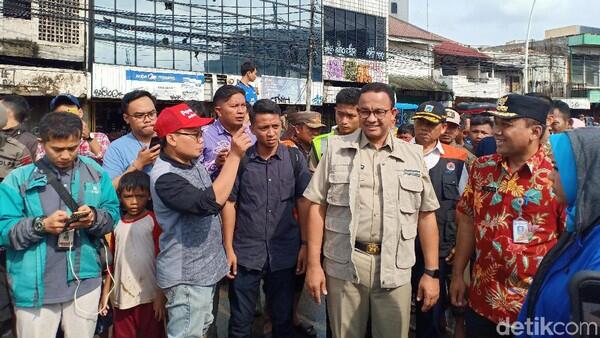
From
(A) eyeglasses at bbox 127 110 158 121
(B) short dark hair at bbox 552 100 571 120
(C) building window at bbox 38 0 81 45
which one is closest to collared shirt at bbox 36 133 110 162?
(A) eyeglasses at bbox 127 110 158 121

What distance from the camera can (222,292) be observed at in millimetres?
5035

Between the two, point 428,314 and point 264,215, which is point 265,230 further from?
point 428,314

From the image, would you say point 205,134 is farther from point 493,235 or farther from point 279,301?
point 493,235

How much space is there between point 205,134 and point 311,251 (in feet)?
4.70

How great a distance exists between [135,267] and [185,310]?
0.55 meters

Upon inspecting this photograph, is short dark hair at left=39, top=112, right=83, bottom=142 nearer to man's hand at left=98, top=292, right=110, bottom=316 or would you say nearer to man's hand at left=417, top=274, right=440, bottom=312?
man's hand at left=98, top=292, right=110, bottom=316

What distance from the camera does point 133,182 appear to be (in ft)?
10.5

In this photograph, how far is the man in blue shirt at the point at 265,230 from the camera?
332cm

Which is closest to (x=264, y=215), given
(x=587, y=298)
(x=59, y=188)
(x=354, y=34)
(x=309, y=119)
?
(x=59, y=188)

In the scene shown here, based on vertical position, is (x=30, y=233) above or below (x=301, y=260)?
above

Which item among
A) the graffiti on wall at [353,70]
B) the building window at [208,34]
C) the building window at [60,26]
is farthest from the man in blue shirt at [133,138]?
the graffiti on wall at [353,70]

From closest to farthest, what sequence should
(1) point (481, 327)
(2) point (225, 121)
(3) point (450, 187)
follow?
(1) point (481, 327) < (3) point (450, 187) < (2) point (225, 121)

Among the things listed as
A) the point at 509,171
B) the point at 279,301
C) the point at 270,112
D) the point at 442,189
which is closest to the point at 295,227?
the point at 279,301

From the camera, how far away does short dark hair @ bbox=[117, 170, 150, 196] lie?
125 inches
